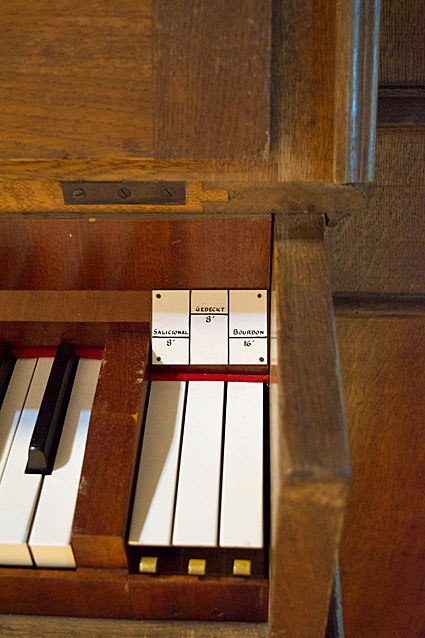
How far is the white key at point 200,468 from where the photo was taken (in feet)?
2.58

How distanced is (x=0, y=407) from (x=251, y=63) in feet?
2.15

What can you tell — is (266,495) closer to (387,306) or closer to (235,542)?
(235,542)

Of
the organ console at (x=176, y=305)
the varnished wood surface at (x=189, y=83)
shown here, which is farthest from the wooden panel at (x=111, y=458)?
the varnished wood surface at (x=189, y=83)

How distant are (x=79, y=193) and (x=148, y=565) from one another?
525 mm

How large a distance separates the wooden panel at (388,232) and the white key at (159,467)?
1.18ft

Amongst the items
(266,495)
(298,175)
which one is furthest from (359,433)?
(298,175)

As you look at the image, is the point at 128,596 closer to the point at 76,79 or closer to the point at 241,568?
the point at 241,568

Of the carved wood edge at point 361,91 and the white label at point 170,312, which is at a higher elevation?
the carved wood edge at point 361,91

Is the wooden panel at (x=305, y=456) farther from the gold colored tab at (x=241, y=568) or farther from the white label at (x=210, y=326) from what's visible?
the white label at (x=210, y=326)

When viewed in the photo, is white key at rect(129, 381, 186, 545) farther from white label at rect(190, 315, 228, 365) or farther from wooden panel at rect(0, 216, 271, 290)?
wooden panel at rect(0, 216, 271, 290)

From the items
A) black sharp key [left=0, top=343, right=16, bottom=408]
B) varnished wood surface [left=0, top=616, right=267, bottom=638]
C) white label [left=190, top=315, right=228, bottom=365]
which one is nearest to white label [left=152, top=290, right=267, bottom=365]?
white label [left=190, top=315, right=228, bottom=365]

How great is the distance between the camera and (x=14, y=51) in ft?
2.27

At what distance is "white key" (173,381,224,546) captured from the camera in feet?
2.58

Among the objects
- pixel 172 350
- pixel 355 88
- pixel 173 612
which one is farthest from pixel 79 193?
pixel 173 612
